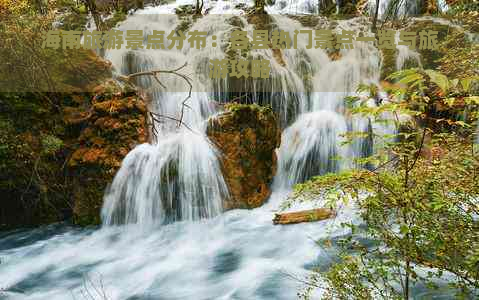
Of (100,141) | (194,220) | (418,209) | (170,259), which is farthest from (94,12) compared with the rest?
(418,209)

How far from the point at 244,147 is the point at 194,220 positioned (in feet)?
4.82

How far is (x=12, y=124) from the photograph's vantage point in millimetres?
6043

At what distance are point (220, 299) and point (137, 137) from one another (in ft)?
11.1

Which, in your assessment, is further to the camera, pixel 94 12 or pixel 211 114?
pixel 94 12

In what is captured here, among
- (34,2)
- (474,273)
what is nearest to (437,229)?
(474,273)

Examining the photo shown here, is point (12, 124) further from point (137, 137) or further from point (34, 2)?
point (34, 2)

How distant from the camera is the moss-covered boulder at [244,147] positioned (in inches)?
240

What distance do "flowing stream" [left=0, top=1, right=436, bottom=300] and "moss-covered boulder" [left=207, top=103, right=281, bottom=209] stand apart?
0.18 meters

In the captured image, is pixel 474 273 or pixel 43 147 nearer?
pixel 474 273

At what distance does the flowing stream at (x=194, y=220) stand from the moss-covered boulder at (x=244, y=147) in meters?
0.18

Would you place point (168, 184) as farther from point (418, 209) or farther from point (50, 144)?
point (418, 209)

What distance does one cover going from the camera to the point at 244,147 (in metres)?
6.20

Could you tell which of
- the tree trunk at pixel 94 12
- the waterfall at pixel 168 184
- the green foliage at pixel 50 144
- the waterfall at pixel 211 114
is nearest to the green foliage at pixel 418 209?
the waterfall at pixel 211 114

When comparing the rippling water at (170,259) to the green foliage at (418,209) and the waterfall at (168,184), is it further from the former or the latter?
the green foliage at (418,209)
